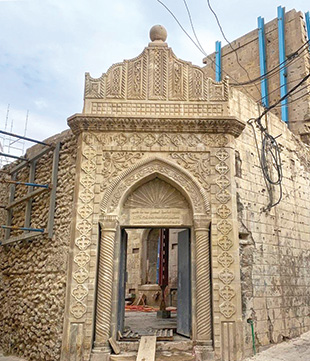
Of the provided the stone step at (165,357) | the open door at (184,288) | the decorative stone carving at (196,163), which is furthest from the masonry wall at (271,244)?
the stone step at (165,357)

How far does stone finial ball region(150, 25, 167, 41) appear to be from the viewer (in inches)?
274

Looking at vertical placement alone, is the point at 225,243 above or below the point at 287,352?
above

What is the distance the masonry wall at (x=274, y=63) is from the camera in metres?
12.5

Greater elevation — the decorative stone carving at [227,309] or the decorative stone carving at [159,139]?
the decorative stone carving at [159,139]

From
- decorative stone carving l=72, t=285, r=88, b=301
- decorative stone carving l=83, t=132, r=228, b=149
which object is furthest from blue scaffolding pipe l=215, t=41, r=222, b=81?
decorative stone carving l=72, t=285, r=88, b=301

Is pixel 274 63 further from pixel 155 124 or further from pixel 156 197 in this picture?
pixel 156 197

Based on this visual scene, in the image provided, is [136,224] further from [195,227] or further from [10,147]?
[10,147]

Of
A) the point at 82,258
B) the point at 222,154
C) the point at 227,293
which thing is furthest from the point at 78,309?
the point at 222,154

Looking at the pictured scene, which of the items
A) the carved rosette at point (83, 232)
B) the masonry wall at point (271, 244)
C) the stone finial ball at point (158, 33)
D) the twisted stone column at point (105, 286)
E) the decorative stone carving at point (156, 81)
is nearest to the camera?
the twisted stone column at point (105, 286)

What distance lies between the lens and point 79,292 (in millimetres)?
5426

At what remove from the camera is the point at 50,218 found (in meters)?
6.27

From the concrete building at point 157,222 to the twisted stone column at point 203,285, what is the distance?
0.02m

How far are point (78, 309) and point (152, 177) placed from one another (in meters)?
2.66

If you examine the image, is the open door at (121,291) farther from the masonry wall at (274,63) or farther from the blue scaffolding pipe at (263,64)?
the blue scaffolding pipe at (263,64)
